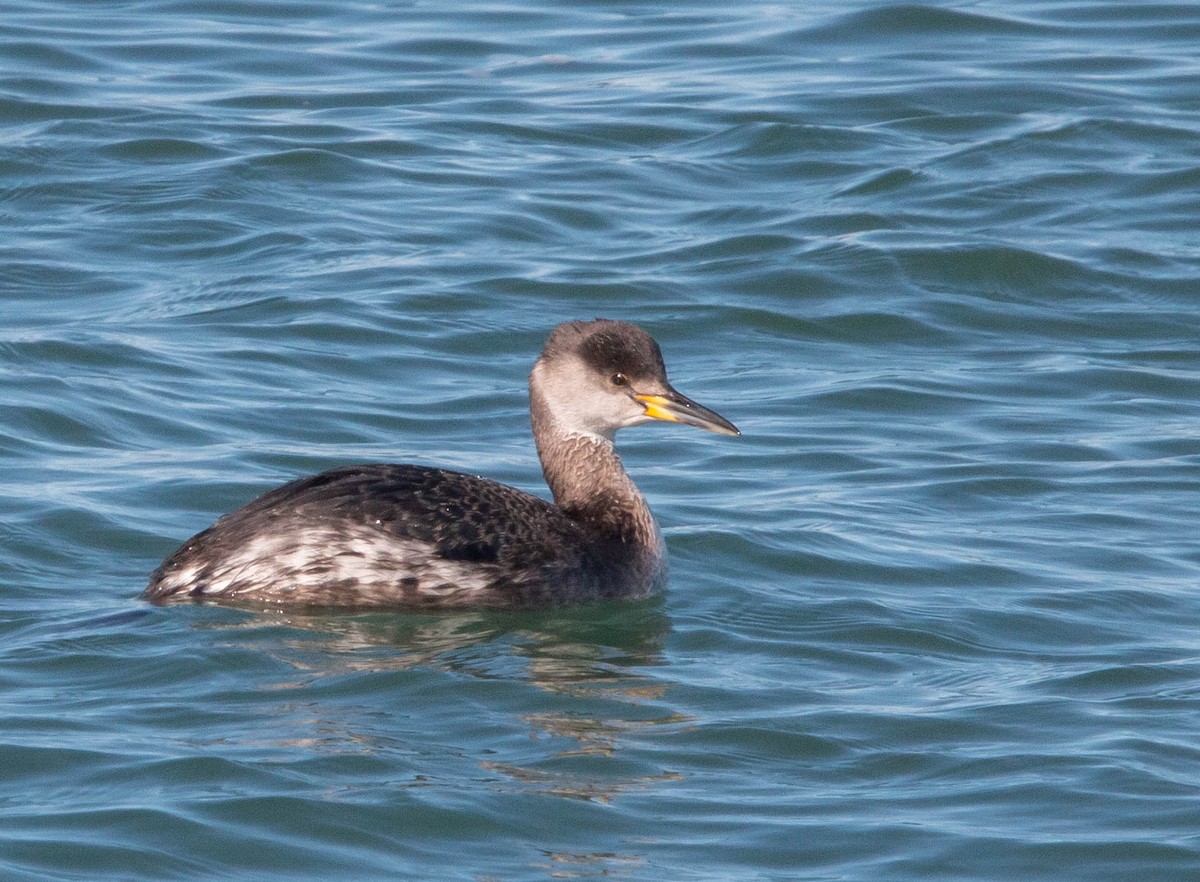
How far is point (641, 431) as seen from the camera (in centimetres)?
1207

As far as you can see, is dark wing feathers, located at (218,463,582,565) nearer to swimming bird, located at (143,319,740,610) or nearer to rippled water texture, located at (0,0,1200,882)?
swimming bird, located at (143,319,740,610)

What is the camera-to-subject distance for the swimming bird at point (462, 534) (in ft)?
28.2

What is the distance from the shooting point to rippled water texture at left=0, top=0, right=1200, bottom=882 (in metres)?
6.97

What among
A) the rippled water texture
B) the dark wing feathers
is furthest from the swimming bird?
the rippled water texture

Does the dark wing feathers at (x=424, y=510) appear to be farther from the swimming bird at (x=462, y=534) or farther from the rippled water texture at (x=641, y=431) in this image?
the rippled water texture at (x=641, y=431)

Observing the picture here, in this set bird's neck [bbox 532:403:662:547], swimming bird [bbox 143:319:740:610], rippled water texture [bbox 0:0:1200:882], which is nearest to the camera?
rippled water texture [bbox 0:0:1200:882]

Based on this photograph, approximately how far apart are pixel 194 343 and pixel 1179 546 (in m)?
5.57

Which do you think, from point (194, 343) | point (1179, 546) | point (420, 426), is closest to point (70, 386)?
point (194, 343)

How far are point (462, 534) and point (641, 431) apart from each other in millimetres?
3396

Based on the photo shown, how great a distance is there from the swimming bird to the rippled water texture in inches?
5.3

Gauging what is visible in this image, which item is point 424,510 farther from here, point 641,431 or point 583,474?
point 641,431

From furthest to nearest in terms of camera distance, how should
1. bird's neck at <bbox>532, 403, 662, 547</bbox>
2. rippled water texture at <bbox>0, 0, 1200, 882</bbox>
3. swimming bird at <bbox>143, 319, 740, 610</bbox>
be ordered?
bird's neck at <bbox>532, 403, 662, 547</bbox> < swimming bird at <bbox>143, 319, 740, 610</bbox> < rippled water texture at <bbox>0, 0, 1200, 882</bbox>

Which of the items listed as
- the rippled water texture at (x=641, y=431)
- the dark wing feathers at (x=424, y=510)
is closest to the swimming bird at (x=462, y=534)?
the dark wing feathers at (x=424, y=510)

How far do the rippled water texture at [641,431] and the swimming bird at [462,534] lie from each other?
0.44 feet
